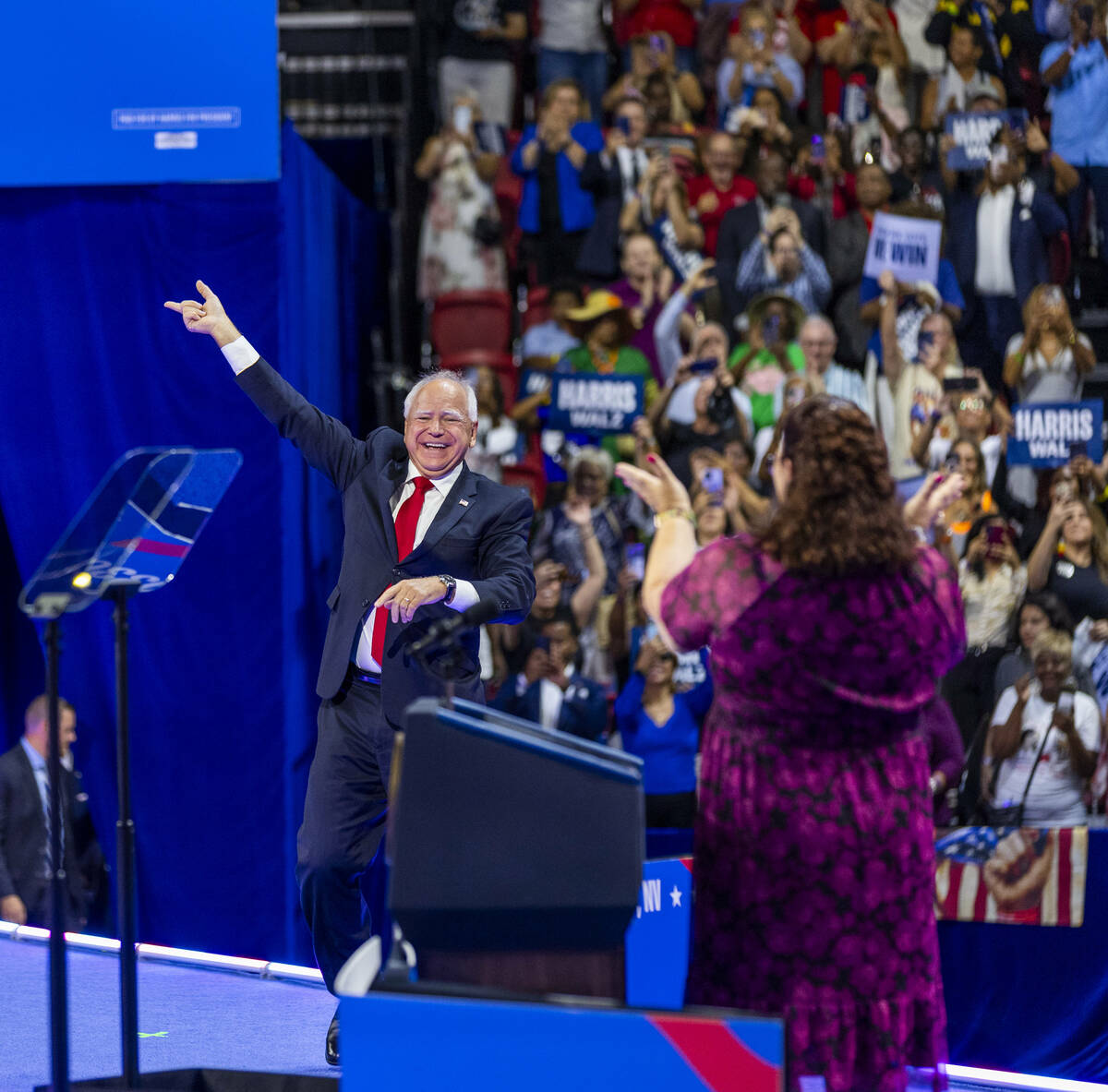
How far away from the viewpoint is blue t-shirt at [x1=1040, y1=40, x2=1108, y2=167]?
595cm

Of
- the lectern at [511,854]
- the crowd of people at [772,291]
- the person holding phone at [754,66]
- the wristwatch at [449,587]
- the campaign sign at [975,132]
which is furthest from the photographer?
the person holding phone at [754,66]

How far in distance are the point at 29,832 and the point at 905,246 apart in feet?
13.5

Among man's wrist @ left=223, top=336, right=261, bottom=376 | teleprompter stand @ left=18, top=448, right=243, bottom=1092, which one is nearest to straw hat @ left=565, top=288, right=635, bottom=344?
man's wrist @ left=223, top=336, right=261, bottom=376

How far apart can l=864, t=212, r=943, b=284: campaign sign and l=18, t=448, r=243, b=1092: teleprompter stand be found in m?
3.93

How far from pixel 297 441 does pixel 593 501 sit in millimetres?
2625

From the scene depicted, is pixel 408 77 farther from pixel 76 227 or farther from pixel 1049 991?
pixel 1049 991

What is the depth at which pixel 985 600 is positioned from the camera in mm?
5473

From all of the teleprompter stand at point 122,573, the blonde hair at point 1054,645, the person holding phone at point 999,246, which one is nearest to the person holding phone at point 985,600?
the blonde hair at point 1054,645

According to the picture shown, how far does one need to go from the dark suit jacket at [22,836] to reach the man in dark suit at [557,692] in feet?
5.46

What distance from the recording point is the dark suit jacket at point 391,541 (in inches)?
117

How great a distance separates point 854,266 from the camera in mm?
6027

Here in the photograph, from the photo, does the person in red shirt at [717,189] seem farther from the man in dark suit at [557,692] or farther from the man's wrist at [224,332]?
the man's wrist at [224,332]

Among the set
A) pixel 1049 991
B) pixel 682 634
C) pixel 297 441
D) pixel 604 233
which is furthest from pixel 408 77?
pixel 682 634

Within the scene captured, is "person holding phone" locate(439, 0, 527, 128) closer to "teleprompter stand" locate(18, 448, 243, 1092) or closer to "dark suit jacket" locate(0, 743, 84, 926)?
"dark suit jacket" locate(0, 743, 84, 926)
